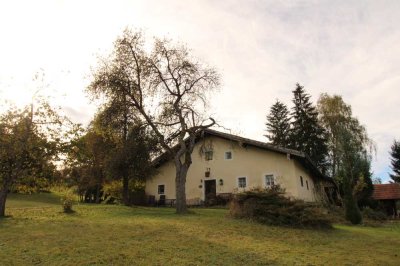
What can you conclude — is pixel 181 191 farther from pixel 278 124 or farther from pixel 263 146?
pixel 278 124

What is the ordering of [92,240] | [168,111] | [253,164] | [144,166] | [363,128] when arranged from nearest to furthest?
[92,240], [168,111], [144,166], [253,164], [363,128]

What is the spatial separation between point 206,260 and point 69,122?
39.1 feet

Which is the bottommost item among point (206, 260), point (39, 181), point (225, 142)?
point (206, 260)

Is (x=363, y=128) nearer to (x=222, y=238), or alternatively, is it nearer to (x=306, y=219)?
(x=306, y=219)

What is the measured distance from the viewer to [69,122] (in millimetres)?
17609

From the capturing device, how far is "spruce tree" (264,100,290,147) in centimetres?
4657

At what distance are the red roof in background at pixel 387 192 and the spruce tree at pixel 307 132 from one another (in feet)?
20.6

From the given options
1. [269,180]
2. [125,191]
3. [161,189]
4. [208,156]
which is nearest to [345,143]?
[269,180]

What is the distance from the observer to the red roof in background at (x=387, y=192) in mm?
37500

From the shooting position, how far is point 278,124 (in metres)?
48.4

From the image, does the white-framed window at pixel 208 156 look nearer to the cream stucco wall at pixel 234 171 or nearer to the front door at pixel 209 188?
the cream stucco wall at pixel 234 171

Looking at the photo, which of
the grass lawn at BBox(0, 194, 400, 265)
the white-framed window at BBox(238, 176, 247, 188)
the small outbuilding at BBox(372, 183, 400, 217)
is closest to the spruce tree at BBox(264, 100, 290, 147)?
the small outbuilding at BBox(372, 183, 400, 217)

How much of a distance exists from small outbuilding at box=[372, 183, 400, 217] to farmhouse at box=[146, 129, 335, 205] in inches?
434

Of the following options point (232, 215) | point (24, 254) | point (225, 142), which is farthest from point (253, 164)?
point (24, 254)
